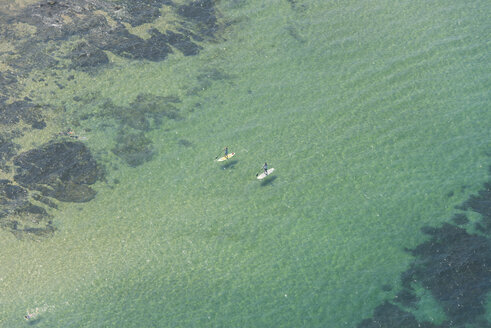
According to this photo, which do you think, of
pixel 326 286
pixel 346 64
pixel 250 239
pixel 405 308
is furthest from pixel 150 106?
pixel 405 308

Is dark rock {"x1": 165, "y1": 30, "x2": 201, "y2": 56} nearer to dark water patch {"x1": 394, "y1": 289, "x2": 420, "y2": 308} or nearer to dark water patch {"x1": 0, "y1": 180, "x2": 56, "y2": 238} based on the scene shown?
dark water patch {"x1": 0, "y1": 180, "x2": 56, "y2": 238}

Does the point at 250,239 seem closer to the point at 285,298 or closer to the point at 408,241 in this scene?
the point at 285,298

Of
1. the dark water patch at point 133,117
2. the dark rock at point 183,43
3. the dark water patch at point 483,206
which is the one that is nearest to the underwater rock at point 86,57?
the dark water patch at point 133,117

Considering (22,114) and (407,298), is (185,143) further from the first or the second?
(407,298)

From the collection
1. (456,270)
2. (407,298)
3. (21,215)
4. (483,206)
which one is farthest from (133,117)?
(483,206)

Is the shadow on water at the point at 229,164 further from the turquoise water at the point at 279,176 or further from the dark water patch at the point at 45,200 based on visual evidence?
the dark water patch at the point at 45,200
